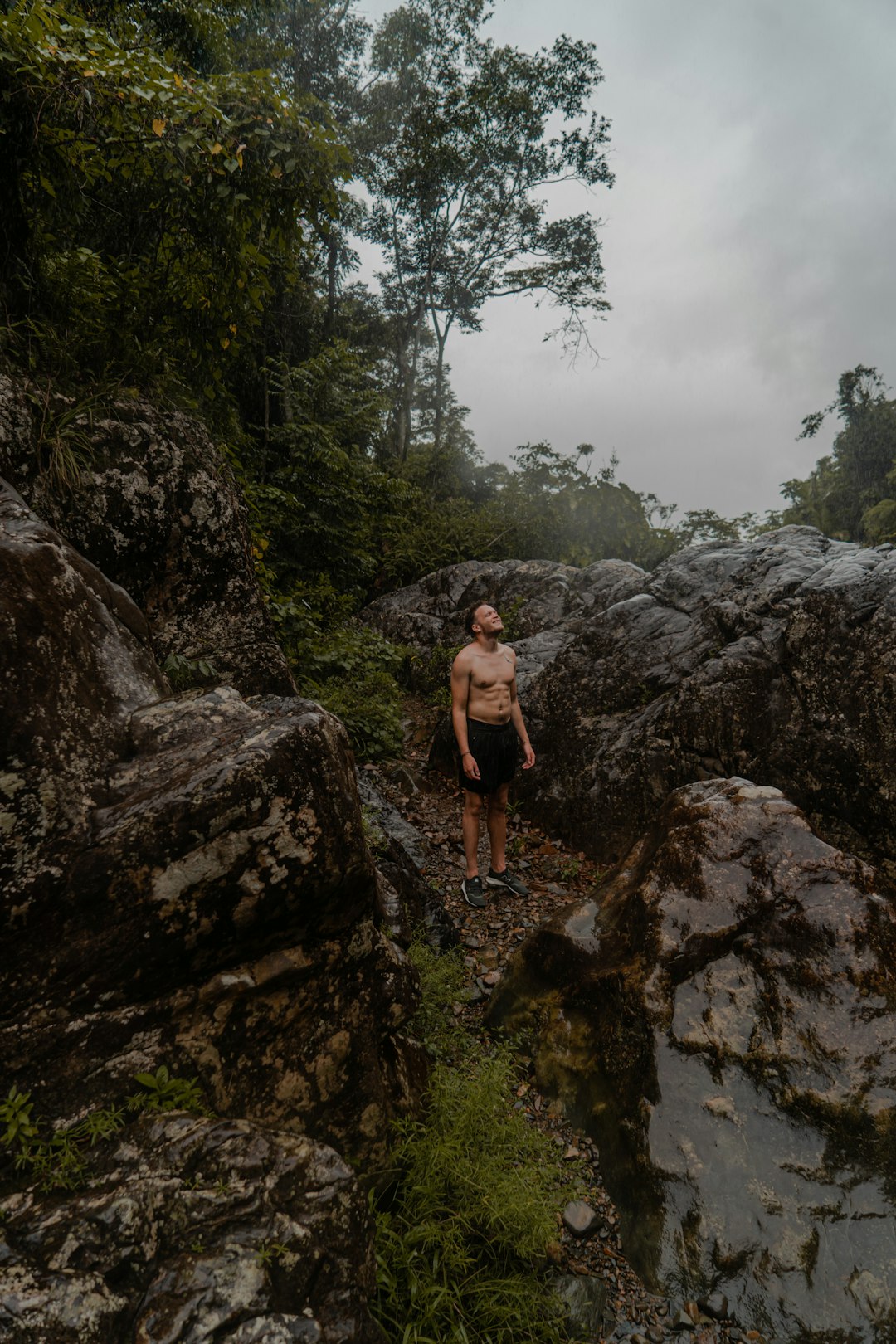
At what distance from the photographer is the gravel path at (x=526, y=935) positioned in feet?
8.20

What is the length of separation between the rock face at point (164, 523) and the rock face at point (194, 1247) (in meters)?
2.89

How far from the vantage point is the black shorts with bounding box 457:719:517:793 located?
5.81 meters

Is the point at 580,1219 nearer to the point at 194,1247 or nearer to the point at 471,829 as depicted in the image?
the point at 194,1247

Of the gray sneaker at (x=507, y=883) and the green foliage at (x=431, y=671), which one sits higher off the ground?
the green foliage at (x=431, y=671)

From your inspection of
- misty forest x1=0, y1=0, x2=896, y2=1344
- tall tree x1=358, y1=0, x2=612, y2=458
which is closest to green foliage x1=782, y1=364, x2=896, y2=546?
tall tree x1=358, y1=0, x2=612, y2=458

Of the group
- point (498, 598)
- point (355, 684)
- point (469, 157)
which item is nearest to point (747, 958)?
point (355, 684)

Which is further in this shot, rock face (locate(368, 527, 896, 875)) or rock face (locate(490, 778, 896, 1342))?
rock face (locate(368, 527, 896, 875))

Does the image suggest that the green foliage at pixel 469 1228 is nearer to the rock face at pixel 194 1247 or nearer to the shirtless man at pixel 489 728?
the rock face at pixel 194 1247

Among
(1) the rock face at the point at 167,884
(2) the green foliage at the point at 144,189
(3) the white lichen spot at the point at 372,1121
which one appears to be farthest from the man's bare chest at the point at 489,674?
(3) the white lichen spot at the point at 372,1121

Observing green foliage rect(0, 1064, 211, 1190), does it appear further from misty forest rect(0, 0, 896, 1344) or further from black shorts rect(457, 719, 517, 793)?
black shorts rect(457, 719, 517, 793)

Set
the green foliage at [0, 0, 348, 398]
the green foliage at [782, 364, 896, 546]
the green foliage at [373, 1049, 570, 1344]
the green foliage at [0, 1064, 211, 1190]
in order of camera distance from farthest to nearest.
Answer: the green foliage at [782, 364, 896, 546] < the green foliage at [0, 0, 348, 398] < the green foliage at [373, 1049, 570, 1344] < the green foliage at [0, 1064, 211, 1190]

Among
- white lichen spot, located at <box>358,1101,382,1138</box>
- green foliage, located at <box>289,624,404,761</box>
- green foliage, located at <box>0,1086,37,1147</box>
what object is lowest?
white lichen spot, located at <box>358,1101,382,1138</box>

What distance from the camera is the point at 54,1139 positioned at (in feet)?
6.36

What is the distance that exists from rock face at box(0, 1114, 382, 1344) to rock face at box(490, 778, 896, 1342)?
1591mm
